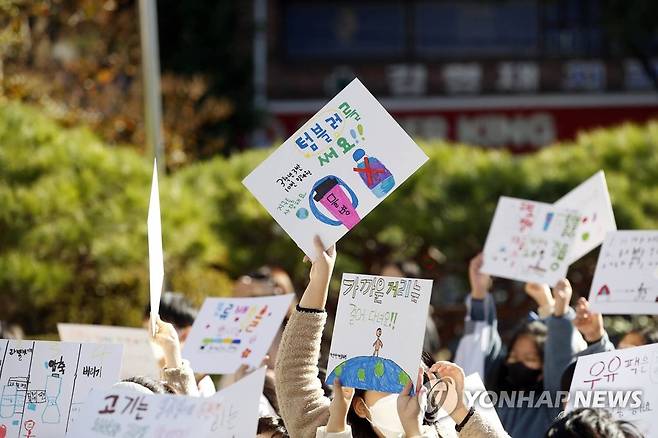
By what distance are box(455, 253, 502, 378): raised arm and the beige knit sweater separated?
5.21 feet

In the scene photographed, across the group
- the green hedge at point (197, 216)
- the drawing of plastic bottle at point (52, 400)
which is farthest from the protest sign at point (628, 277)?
the green hedge at point (197, 216)

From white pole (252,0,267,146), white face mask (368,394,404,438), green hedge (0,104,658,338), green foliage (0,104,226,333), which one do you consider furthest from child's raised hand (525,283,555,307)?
white pole (252,0,267,146)

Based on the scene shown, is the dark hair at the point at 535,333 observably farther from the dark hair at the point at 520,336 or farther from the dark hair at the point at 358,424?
the dark hair at the point at 358,424

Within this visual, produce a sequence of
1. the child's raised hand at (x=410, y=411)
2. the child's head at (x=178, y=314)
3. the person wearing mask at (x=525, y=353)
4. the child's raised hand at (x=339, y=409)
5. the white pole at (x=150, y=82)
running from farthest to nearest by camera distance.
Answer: the white pole at (x=150, y=82) → the child's head at (x=178, y=314) → the person wearing mask at (x=525, y=353) → the child's raised hand at (x=339, y=409) → the child's raised hand at (x=410, y=411)

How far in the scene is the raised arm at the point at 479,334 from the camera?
5.21 metres

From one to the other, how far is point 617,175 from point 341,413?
609 centimetres

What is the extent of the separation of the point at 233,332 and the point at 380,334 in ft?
5.16

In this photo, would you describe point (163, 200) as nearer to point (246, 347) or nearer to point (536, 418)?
point (246, 347)

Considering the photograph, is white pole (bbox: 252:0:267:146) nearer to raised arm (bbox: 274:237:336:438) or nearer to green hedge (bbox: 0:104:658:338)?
green hedge (bbox: 0:104:658:338)

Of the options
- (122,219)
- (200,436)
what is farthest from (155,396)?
(122,219)

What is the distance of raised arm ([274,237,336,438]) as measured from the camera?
3.54 metres

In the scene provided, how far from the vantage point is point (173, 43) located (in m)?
16.5

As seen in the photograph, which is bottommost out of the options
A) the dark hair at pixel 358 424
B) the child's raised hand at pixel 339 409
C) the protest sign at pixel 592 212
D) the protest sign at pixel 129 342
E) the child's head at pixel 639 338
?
the protest sign at pixel 129 342

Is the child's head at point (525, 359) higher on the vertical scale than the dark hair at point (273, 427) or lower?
lower
